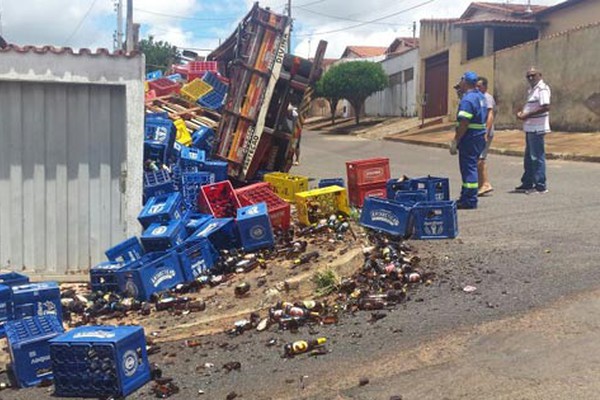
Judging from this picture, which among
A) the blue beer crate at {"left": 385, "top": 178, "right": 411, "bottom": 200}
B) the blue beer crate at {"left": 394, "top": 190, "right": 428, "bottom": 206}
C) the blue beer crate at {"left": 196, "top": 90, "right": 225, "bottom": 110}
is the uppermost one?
the blue beer crate at {"left": 196, "top": 90, "right": 225, "bottom": 110}

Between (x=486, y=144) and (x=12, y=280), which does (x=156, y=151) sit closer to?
(x=12, y=280)

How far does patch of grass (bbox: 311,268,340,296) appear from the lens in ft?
21.8

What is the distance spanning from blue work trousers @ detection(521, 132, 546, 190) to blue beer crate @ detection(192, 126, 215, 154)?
5.09 metres

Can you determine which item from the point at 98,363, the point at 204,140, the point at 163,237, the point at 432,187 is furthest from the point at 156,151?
the point at 98,363

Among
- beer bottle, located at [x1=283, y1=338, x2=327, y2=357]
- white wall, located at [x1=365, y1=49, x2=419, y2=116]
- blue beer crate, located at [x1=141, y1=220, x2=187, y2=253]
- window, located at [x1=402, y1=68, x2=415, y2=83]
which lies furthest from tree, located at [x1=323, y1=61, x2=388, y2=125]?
beer bottle, located at [x1=283, y1=338, x2=327, y2=357]

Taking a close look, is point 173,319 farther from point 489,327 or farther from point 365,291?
point 489,327

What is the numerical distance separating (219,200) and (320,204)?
1346 millimetres

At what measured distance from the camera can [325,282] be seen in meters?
6.73

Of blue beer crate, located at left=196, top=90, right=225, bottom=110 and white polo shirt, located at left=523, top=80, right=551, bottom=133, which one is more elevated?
blue beer crate, located at left=196, top=90, right=225, bottom=110

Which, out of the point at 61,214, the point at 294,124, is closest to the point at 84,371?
the point at 61,214

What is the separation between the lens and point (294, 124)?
486 inches

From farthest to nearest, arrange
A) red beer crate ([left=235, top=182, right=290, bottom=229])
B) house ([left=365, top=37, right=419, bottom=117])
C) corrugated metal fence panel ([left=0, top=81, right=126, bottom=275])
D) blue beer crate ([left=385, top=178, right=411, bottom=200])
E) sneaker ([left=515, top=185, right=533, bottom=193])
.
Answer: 1. house ([left=365, top=37, right=419, bottom=117])
2. sneaker ([left=515, top=185, right=533, bottom=193])
3. blue beer crate ([left=385, top=178, right=411, bottom=200])
4. red beer crate ([left=235, top=182, right=290, bottom=229])
5. corrugated metal fence panel ([left=0, top=81, right=126, bottom=275])

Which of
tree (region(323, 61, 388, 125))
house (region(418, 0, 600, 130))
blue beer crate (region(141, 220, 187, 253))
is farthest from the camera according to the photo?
tree (region(323, 61, 388, 125))

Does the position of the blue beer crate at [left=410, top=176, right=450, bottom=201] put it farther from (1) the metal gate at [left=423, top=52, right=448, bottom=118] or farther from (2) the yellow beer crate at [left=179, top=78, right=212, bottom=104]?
(1) the metal gate at [left=423, top=52, right=448, bottom=118]
